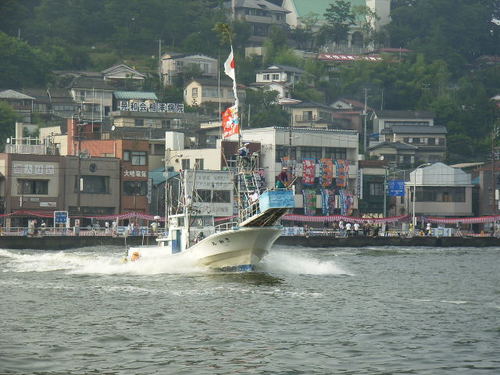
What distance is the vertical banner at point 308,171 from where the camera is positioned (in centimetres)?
12744

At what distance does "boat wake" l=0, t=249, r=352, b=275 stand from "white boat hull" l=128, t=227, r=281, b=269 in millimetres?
715

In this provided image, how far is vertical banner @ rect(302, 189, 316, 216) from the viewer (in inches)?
5020

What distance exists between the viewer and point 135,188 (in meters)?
118

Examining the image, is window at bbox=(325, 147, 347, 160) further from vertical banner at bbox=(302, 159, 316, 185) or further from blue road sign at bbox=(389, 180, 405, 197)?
blue road sign at bbox=(389, 180, 405, 197)

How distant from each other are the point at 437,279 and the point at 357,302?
16.5 metres

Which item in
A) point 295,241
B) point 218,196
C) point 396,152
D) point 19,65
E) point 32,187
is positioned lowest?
point 295,241

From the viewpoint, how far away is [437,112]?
7313 inches

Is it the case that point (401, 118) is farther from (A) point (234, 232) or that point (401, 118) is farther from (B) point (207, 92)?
(A) point (234, 232)

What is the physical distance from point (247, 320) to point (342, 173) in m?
83.1

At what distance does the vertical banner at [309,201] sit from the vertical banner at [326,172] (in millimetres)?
1658

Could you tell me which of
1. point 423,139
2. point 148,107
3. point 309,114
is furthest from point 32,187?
point 423,139

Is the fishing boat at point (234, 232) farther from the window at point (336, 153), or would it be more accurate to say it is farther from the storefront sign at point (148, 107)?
the storefront sign at point (148, 107)

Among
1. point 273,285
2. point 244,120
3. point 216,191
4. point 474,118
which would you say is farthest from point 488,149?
point 273,285

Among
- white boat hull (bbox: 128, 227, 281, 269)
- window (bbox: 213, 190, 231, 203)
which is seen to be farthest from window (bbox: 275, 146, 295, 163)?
white boat hull (bbox: 128, 227, 281, 269)
